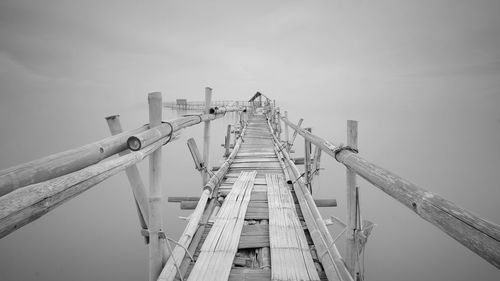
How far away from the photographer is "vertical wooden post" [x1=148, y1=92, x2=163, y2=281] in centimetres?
201

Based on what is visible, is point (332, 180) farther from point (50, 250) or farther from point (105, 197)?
point (50, 250)

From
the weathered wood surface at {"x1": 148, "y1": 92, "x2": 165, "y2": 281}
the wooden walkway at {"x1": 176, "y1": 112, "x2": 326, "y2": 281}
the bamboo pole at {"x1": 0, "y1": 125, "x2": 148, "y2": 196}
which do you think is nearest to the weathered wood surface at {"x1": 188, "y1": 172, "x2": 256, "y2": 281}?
the wooden walkway at {"x1": 176, "y1": 112, "x2": 326, "y2": 281}

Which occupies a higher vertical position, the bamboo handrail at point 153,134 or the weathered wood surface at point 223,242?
the bamboo handrail at point 153,134

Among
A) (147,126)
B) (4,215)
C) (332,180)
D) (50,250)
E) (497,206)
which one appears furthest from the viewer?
(332,180)

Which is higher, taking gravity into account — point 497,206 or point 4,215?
point 4,215

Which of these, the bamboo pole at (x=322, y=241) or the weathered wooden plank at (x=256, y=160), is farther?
the weathered wooden plank at (x=256, y=160)

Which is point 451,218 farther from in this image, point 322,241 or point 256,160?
point 256,160

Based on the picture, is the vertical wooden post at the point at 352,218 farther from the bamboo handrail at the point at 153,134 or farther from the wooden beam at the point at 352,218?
the bamboo handrail at the point at 153,134

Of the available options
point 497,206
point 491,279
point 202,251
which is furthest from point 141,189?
point 497,206

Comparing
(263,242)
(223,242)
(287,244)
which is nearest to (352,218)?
(287,244)

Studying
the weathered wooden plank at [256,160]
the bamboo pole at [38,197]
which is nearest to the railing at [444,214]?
the bamboo pole at [38,197]

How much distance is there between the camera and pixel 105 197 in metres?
9.91

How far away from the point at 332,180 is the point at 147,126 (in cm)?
1365

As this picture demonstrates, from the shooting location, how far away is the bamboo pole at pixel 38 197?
67cm
